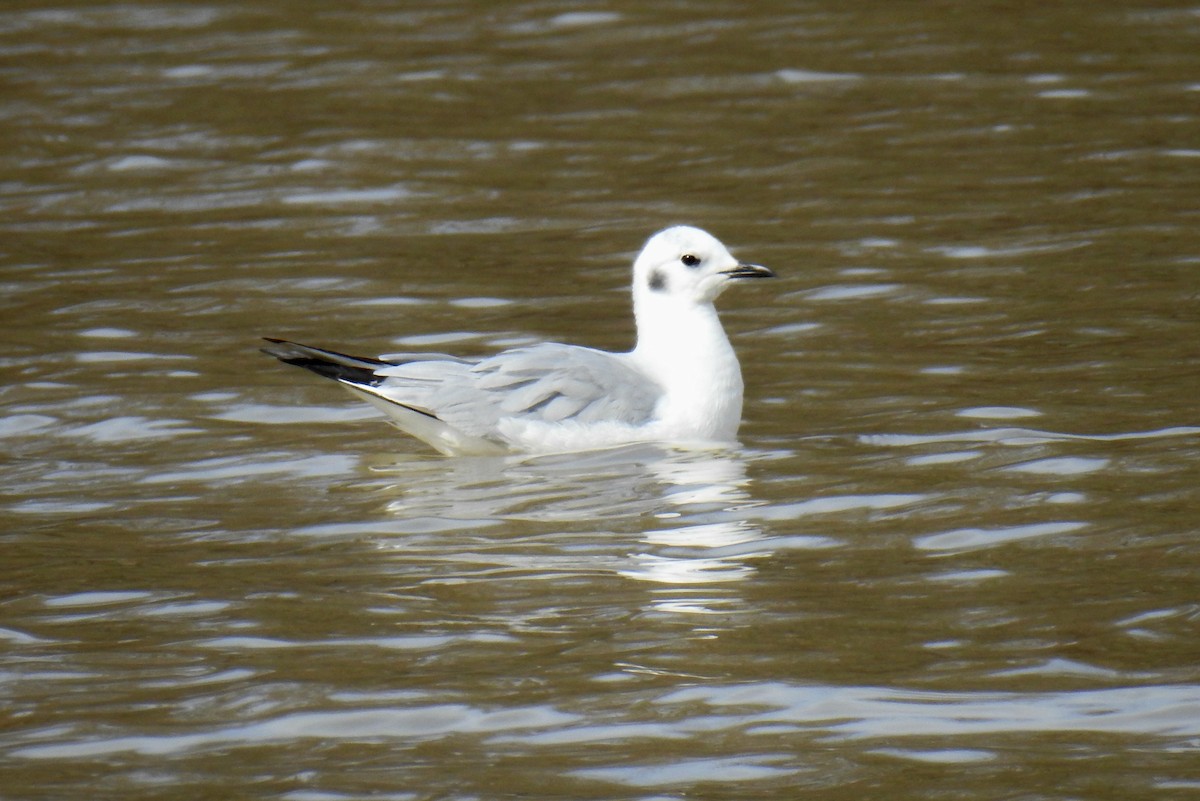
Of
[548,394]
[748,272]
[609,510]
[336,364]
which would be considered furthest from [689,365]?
[336,364]

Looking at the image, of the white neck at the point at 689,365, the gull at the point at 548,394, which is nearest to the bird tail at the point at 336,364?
the gull at the point at 548,394

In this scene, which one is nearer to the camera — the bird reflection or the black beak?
the bird reflection

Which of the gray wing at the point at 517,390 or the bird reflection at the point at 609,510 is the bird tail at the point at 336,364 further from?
the bird reflection at the point at 609,510

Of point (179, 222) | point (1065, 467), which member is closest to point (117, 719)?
point (1065, 467)

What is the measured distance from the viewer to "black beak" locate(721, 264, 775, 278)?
25.7 feet

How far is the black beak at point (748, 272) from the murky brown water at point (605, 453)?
1.76ft

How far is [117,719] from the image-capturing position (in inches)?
199

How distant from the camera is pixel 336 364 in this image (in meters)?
7.46

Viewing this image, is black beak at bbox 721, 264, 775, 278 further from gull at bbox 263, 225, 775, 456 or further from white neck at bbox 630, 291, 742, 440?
white neck at bbox 630, 291, 742, 440

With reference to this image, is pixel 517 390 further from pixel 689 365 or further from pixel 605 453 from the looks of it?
pixel 689 365

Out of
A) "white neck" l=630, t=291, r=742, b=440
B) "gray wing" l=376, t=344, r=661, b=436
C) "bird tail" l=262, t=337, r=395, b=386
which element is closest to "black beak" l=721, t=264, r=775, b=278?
"white neck" l=630, t=291, r=742, b=440

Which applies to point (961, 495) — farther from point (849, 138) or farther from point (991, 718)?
point (849, 138)

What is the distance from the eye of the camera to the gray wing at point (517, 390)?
24.5 ft

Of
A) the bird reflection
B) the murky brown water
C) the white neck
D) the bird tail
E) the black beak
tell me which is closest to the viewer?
the murky brown water
